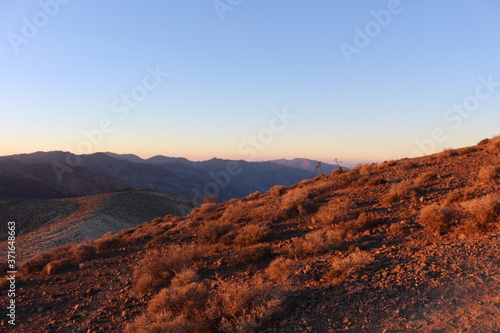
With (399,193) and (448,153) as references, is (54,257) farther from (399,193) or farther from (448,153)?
(448,153)

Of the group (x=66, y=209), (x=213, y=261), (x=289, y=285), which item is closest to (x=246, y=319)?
(x=289, y=285)

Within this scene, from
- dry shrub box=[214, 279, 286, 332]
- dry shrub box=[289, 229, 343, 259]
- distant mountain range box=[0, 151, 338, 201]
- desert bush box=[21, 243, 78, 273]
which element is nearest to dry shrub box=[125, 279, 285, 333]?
dry shrub box=[214, 279, 286, 332]

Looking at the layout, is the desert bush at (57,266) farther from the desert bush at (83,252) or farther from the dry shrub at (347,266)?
the dry shrub at (347,266)

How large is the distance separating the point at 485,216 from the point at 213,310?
6571 millimetres

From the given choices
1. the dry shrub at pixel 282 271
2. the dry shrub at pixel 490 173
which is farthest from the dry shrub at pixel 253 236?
the dry shrub at pixel 490 173

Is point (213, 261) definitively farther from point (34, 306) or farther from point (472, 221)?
point (472, 221)

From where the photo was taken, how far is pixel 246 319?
453cm

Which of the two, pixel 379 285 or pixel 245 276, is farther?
pixel 245 276

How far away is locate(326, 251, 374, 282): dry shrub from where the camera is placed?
564cm

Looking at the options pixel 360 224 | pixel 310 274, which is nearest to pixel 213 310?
pixel 310 274

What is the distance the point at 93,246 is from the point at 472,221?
13564 mm

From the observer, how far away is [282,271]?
623cm

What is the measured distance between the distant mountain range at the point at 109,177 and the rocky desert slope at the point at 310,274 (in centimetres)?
1577

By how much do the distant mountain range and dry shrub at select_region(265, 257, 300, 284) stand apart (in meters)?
19.1
